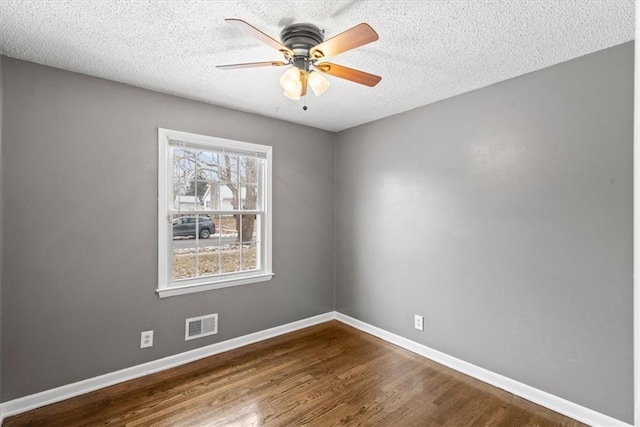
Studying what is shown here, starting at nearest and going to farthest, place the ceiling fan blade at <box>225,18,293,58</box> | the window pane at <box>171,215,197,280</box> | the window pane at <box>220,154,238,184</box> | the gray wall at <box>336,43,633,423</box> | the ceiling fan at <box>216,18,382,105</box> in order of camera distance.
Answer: the ceiling fan blade at <box>225,18,293,58</box> → the ceiling fan at <box>216,18,382,105</box> → the gray wall at <box>336,43,633,423</box> → the window pane at <box>171,215,197,280</box> → the window pane at <box>220,154,238,184</box>

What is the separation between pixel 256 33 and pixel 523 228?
2303mm

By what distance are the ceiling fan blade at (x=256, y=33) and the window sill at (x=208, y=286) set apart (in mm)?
2187

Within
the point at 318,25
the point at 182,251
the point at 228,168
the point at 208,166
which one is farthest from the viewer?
the point at 228,168

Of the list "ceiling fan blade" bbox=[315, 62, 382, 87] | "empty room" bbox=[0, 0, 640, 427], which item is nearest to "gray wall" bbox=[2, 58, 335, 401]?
"empty room" bbox=[0, 0, 640, 427]

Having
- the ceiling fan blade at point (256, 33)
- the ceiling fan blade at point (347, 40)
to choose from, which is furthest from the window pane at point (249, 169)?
the ceiling fan blade at point (347, 40)

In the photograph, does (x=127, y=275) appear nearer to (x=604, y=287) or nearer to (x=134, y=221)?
(x=134, y=221)

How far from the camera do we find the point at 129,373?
2.57m

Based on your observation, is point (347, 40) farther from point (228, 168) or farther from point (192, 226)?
point (192, 226)

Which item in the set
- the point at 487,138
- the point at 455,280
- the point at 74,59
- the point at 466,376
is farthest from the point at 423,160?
the point at 74,59

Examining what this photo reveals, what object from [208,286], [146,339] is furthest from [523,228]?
[146,339]

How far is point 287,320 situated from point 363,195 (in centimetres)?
172

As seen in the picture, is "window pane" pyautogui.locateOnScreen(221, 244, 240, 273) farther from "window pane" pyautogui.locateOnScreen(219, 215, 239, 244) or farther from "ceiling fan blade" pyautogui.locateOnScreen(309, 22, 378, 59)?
"ceiling fan blade" pyautogui.locateOnScreen(309, 22, 378, 59)

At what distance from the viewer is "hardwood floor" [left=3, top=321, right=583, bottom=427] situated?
6.87ft

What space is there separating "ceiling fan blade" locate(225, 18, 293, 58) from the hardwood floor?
2332 mm
